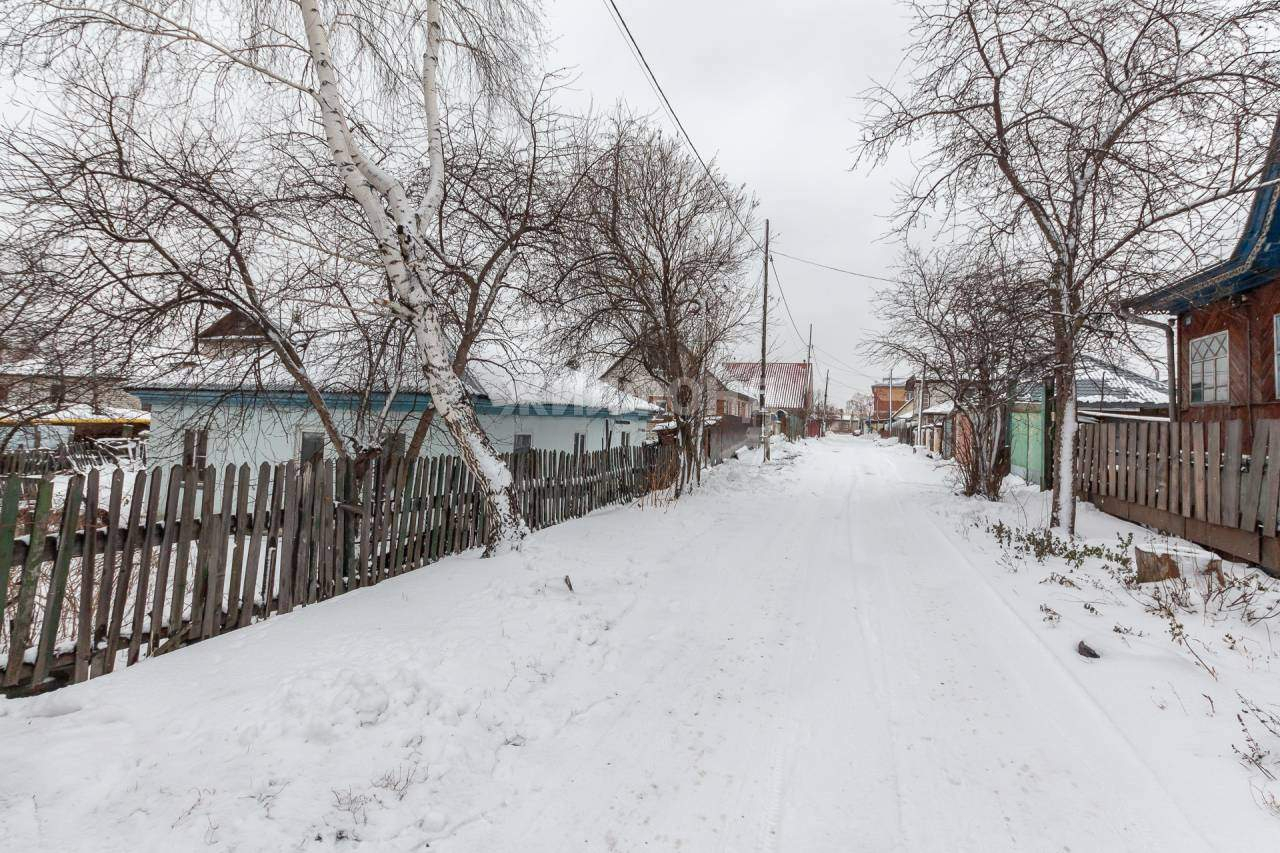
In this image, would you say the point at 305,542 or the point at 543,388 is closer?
the point at 305,542

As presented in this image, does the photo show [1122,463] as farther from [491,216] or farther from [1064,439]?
[491,216]

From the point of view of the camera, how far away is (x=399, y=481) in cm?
563

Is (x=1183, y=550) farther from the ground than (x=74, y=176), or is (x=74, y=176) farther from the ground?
(x=74, y=176)

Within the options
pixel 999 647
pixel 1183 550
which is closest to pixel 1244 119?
pixel 1183 550

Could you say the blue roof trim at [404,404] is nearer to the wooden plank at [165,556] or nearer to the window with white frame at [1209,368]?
the wooden plank at [165,556]

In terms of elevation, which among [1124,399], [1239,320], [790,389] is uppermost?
[790,389]

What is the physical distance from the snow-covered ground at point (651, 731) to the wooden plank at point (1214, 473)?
1861 mm

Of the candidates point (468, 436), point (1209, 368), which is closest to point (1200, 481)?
point (1209, 368)

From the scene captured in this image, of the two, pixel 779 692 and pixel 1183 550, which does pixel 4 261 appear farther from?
pixel 1183 550

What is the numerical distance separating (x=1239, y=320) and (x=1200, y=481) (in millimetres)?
5460

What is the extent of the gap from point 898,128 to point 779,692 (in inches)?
337

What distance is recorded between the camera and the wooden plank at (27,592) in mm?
2988

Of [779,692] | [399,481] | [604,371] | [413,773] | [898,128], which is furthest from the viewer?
[604,371]

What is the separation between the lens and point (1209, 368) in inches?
436
